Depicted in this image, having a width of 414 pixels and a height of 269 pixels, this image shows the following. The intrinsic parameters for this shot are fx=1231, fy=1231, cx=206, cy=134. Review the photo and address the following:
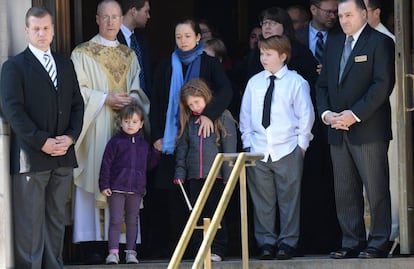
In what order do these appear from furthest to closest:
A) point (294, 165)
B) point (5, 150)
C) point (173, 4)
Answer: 1. point (173, 4)
2. point (294, 165)
3. point (5, 150)

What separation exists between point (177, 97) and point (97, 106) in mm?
609

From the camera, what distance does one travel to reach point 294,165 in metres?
9.21

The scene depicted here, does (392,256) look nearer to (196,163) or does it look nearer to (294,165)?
(294,165)

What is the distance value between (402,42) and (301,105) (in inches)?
35.5

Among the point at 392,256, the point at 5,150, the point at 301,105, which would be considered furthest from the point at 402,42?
the point at 5,150

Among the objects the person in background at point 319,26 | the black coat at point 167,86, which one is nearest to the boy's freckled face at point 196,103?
the black coat at point 167,86

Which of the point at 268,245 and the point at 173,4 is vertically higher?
the point at 173,4

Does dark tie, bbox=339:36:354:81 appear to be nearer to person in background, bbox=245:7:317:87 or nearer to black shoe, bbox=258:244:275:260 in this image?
person in background, bbox=245:7:317:87

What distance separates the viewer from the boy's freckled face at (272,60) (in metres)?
9.26

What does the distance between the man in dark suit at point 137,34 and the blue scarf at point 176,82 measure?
14.3 inches

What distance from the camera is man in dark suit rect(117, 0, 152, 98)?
32.0 feet

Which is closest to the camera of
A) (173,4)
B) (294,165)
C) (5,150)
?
Result: (5,150)

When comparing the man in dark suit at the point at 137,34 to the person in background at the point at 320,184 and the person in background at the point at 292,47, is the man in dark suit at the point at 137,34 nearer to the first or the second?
the person in background at the point at 292,47

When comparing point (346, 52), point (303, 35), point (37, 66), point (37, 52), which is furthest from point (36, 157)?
point (303, 35)
